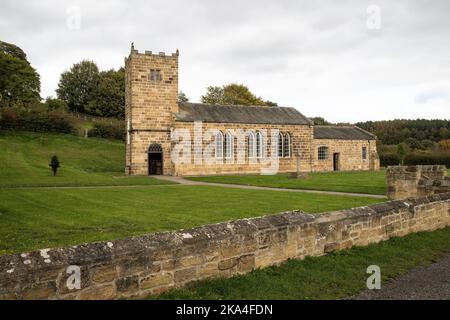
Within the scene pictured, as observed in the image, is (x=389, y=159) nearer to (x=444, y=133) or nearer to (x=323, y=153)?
(x=323, y=153)

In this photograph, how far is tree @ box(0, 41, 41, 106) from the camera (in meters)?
56.5

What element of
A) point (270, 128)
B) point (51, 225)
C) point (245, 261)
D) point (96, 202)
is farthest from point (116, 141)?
point (245, 261)

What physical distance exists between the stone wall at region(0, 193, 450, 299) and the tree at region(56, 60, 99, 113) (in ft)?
220

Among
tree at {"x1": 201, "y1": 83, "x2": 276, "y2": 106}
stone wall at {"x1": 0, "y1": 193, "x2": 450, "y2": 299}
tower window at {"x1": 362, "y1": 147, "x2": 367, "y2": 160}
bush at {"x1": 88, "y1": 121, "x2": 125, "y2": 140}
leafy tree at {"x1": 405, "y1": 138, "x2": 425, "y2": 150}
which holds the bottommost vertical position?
stone wall at {"x1": 0, "y1": 193, "x2": 450, "y2": 299}

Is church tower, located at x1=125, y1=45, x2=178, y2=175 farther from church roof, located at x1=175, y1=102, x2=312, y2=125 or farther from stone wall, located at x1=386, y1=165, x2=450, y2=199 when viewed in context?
stone wall, located at x1=386, y1=165, x2=450, y2=199

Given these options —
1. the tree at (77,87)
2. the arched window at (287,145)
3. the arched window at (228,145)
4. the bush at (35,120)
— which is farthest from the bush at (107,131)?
the arched window at (287,145)

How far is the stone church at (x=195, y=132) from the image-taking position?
36.7 meters

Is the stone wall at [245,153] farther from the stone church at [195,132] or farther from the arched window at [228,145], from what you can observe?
the arched window at [228,145]

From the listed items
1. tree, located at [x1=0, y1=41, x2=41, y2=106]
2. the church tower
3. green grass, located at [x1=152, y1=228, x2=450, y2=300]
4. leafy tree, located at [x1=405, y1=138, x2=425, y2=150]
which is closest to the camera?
green grass, located at [x1=152, y1=228, x2=450, y2=300]

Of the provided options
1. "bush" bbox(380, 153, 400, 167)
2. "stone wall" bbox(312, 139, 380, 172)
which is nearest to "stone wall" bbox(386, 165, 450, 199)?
"stone wall" bbox(312, 139, 380, 172)

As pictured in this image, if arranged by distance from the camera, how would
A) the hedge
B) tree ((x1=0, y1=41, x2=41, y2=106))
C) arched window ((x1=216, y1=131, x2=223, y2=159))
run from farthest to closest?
1. tree ((x1=0, y1=41, x2=41, y2=106))
2. the hedge
3. arched window ((x1=216, y1=131, x2=223, y2=159))

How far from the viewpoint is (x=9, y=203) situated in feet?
48.2

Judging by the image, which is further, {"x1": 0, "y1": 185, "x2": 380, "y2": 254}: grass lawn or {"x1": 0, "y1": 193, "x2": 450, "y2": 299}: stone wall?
{"x1": 0, "y1": 185, "x2": 380, "y2": 254}: grass lawn
